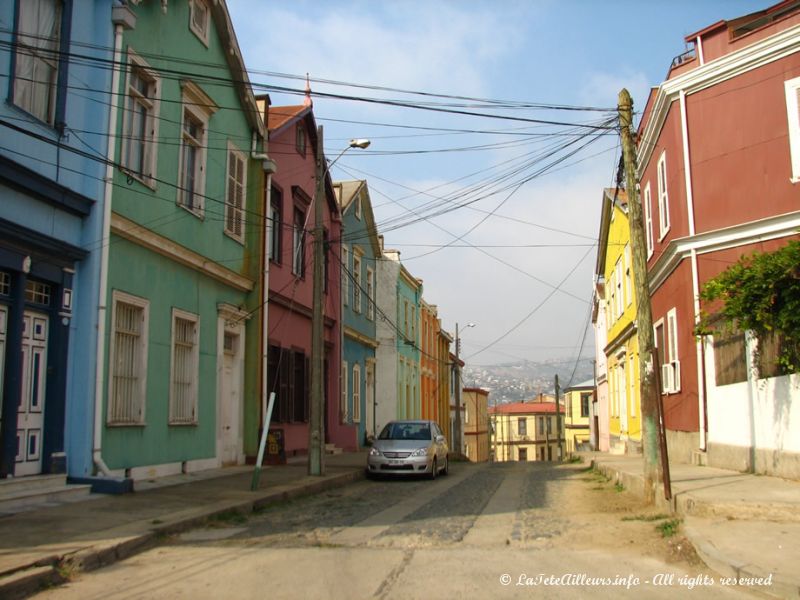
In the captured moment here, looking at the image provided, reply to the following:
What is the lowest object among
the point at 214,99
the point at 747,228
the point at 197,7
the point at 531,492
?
the point at 531,492

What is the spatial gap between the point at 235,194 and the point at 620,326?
1528 centimetres

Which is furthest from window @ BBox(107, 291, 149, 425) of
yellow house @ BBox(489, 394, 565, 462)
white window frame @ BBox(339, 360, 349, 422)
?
yellow house @ BBox(489, 394, 565, 462)

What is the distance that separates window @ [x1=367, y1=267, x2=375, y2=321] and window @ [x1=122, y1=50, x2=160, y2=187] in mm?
18252

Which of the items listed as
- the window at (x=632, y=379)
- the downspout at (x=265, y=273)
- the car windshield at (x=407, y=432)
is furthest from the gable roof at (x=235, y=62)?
the window at (x=632, y=379)

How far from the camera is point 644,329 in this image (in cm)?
1200

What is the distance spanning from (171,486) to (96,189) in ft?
16.9

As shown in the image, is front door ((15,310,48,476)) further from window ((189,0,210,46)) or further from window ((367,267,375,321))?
window ((367,267,375,321))

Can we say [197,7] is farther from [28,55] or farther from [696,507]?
[696,507]

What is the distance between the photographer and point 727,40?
15250 mm

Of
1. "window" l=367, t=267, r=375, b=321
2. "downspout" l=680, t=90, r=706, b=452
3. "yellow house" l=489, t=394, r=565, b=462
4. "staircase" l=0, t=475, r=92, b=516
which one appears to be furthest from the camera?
"yellow house" l=489, t=394, r=565, b=462

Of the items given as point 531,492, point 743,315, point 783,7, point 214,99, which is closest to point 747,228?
point 743,315

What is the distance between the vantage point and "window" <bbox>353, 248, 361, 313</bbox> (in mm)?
29950

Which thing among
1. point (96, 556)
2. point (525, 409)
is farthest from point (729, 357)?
point (525, 409)

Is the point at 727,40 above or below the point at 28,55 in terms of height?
above
